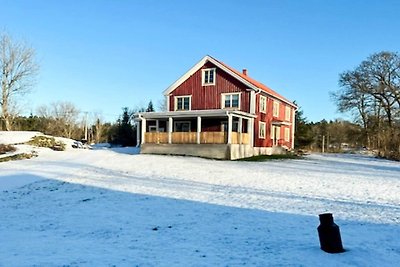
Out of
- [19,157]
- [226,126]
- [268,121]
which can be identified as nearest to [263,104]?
[268,121]

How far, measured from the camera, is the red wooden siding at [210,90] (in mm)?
27703

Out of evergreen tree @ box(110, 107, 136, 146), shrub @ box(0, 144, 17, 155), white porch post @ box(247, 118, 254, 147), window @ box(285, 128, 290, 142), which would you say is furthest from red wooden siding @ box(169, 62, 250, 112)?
evergreen tree @ box(110, 107, 136, 146)

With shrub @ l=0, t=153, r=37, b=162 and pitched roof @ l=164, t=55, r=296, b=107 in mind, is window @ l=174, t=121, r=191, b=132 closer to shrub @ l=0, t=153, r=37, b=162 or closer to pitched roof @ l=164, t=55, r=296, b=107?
pitched roof @ l=164, t=55, r=296, b=107

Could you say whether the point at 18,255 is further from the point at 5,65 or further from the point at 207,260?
the point at 5,65

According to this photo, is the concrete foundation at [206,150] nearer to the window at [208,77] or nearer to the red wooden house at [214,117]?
the red wooden house at [214,117]

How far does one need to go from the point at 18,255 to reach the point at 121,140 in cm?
4516

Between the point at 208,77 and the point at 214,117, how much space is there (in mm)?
3757

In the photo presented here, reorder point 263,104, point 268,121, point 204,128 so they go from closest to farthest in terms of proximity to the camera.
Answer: point 204,128, point 263,104, point 268,121

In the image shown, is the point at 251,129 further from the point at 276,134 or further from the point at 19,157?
the point at 19,157

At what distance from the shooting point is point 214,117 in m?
27.2

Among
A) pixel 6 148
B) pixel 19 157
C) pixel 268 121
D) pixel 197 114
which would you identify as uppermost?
pixel 197 114

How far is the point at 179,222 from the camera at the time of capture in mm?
8055

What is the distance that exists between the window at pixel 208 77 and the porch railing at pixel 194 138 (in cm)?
528

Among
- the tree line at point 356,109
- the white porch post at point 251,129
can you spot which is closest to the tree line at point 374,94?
the tree line at point 356,109
